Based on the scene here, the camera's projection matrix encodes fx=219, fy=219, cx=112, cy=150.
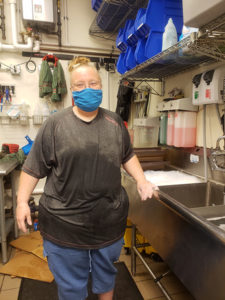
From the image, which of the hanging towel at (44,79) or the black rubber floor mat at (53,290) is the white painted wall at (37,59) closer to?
the hanging towel at (44,79)

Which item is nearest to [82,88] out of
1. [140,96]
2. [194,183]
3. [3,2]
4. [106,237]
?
[106,237]

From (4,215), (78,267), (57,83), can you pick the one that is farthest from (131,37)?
(4,215)

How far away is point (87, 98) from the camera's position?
107 cm

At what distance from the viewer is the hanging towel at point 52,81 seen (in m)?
2.76

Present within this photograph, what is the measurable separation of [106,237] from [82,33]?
2.78 meters

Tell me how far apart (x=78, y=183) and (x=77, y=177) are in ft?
0.10

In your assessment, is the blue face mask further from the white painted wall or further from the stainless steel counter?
the white painted wall

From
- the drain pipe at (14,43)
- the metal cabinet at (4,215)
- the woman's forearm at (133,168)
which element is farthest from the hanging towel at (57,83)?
the woman's forearm at (133,168)

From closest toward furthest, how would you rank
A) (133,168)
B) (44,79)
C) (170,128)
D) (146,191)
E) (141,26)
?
(146,191)
(133,168)
(141,26)
(170,128)
(44,79)

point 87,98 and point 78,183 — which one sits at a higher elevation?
point 87,98

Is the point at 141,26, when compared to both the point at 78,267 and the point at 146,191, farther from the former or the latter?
the point at 78,267

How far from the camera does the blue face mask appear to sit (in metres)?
1.07

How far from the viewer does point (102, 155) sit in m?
1.10

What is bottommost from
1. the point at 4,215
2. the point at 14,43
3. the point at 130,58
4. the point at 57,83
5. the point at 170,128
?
the point at 4,215
